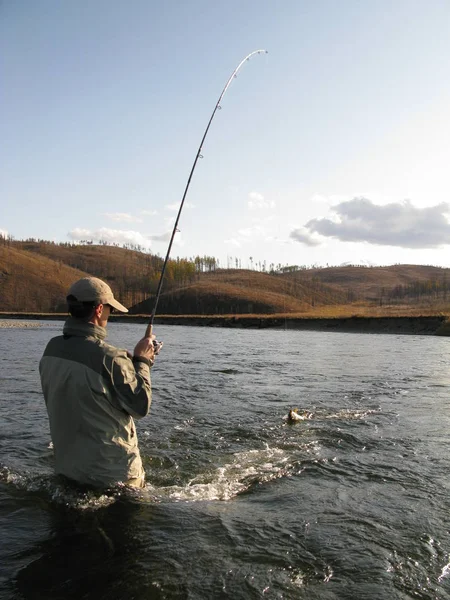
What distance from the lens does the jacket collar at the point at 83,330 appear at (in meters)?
4.87

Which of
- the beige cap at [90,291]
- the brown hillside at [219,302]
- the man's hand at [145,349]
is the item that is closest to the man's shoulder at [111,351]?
the man's hand at [145,349]

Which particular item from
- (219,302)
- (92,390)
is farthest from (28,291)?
(92,390)

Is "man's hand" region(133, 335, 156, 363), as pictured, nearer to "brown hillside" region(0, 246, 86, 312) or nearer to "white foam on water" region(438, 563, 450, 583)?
"white foam on water" region(438, 563, 450, 583)

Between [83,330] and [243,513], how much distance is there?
3109mm

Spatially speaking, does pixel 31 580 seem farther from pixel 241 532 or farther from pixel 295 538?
pixel 295 538

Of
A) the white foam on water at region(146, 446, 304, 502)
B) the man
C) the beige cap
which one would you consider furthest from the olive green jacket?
the white foam on water at region(146, 446, 304, 502)

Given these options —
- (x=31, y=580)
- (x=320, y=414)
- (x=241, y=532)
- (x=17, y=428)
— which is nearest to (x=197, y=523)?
→ (x=241, y=532)

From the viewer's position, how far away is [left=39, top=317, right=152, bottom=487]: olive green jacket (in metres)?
4.79

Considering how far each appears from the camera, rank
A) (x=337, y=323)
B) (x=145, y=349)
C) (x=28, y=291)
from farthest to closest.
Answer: (x=28, y=291) < (x=337, y=323) < (x=145, y=349)

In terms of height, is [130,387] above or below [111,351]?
below

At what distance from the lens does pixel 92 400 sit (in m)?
4.84

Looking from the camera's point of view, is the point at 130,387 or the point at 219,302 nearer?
the point at 130,387

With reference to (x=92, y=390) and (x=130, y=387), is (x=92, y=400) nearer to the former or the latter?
(x=92, y=390)

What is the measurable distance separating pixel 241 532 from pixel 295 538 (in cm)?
60
